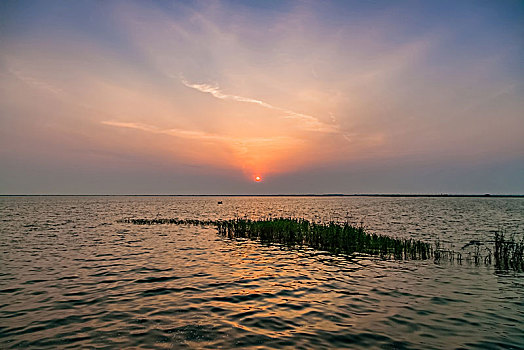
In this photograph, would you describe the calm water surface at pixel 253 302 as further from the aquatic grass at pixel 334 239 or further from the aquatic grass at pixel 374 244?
the aquatic grass at pixel 334 239

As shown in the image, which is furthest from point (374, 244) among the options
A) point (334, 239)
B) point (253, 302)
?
point (253, 302)

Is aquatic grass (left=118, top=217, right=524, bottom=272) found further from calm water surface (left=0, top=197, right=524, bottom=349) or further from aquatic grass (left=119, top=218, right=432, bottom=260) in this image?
calm water surface (left=0, top=197, right=524, bottom=349)

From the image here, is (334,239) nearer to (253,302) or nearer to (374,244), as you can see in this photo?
(374,244)

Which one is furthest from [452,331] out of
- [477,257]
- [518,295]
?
[477,257]

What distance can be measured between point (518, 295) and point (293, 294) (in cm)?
1055

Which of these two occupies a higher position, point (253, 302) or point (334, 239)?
point (334, 239)

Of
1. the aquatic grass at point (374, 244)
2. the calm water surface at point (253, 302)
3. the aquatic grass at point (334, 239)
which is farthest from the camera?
the aquatic grass at point (334, 239)

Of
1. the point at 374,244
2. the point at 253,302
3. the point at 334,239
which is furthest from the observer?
the point at 334,239

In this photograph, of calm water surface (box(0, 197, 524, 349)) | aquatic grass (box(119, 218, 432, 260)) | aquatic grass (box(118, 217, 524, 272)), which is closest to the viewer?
calm water surface (box(0, 197, 524, 349))

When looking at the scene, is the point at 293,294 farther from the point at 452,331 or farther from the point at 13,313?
the point at 13,313

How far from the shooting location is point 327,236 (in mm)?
28953

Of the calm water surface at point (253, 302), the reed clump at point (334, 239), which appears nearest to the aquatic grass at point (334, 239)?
the reed clump at point (334, 239)

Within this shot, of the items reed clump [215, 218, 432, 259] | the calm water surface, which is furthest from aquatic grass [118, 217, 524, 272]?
the calm water surface

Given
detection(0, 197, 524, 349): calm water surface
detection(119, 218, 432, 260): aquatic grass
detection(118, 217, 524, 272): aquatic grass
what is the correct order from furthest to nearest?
detection(119, 218, 432, 260): aquatic grass < detection(118, 217, 524, 272): aquatic grass < detection(0, 197, 524, 349): calm water surface
